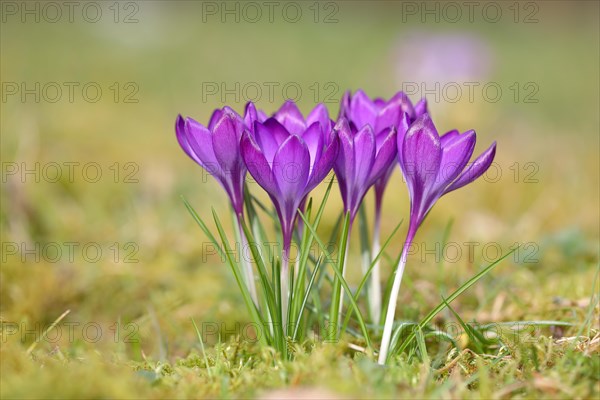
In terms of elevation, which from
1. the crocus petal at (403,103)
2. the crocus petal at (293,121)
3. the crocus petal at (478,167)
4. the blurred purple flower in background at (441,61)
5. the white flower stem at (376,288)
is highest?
the blurred purple flower in background at (441,61)

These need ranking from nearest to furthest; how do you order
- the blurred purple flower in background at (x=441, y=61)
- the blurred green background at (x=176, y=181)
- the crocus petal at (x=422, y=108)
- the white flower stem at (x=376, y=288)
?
the crocus petal at (x=422, y=108), the white flower stem at (x=376, y=288), the blurred green background at (x=176, y=181), the blurred purple flower in background at (x=441, y=61)

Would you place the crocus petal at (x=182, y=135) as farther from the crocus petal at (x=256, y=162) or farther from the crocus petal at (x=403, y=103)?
the crocus petal at (x=403, y=103)

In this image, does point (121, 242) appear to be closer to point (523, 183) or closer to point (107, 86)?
point (523, 183)

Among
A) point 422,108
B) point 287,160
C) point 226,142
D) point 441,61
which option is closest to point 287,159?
point 287,160

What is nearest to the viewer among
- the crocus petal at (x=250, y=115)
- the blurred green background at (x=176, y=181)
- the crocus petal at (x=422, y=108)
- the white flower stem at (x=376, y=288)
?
the crocus petal at (x=250, y=115)

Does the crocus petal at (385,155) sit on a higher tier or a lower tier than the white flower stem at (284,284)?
higher

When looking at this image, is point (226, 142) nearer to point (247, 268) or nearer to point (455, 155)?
point (247, 268)

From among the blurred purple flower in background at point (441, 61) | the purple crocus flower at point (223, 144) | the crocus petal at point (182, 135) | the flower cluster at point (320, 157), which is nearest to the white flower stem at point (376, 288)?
the flower cluster at point (320, 157)

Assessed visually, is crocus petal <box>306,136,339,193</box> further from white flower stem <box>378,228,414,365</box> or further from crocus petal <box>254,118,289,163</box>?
white flower stem <box>378,228,414,365</box>
